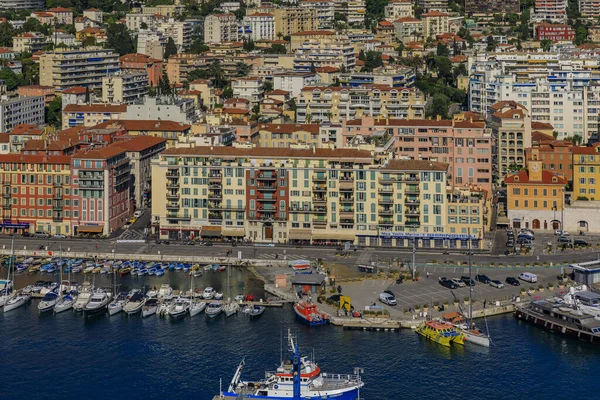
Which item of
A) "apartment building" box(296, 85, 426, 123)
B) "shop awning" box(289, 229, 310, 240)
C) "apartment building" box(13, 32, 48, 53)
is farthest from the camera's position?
"apartment building" box(13, 32, 48, 53)

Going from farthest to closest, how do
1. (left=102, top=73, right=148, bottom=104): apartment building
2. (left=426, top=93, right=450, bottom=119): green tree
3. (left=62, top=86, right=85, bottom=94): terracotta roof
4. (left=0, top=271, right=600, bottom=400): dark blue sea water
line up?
(left=102, top=73, right=148, bottom=104): apartment building → (left=62, top=86, right=85, bottom=94): terracotta roof → (left=426, top=93, right=450, bottom=119): green tree → (left=0, top=271, right=600, bottom=400): dark blue sea water

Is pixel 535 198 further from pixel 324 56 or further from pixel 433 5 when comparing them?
pixel 433 5

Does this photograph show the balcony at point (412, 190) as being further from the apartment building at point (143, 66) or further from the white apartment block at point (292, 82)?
the apartment building at point (143, 66)

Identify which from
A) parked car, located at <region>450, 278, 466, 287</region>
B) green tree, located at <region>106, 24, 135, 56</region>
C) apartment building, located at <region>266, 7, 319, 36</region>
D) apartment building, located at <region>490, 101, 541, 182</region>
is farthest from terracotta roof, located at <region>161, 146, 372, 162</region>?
apartment building, located at <region>266, 7, 319, 36</region>

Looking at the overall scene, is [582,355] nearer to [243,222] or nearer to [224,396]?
[224,396]

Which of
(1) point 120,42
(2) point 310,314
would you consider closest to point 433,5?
(1) point 120,42

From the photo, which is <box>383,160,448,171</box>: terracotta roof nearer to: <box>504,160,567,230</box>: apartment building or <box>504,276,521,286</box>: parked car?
<box>504,160,567,230</box>: apartment building
